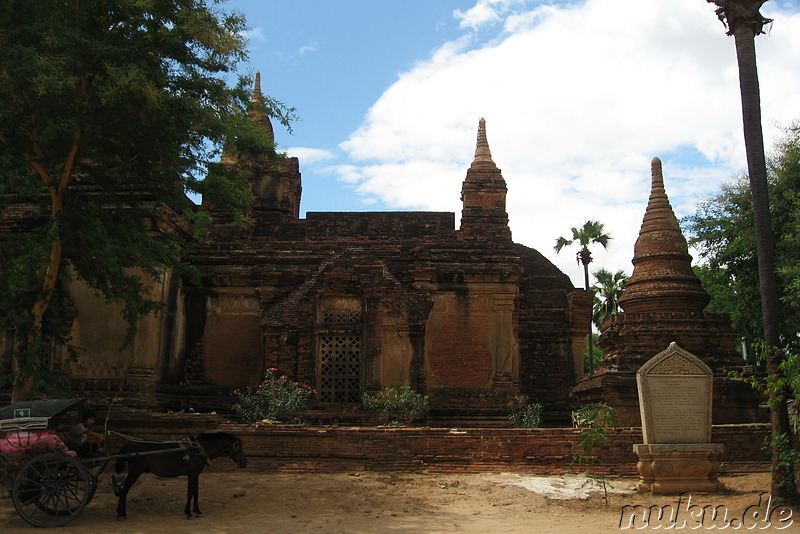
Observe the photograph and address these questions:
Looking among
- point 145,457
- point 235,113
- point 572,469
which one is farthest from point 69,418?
point 572,469

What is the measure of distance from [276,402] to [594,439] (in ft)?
19.6

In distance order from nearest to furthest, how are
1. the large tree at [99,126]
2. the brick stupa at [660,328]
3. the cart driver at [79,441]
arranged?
the cart driver at [79,441] < the large tree at [99,126] < the brick stupa at [660,328]

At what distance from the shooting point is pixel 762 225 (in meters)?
10.1

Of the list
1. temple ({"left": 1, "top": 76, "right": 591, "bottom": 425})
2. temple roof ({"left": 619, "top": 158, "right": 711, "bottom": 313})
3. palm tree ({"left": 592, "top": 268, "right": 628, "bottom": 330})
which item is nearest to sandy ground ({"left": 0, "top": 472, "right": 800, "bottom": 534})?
temple ({"left": 1, "top": 76, "right": 591, "bottom": 425})

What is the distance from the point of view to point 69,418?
1048 cm

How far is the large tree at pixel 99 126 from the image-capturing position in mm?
10539

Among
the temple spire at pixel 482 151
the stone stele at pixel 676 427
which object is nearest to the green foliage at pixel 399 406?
the stone stele at pixel 676 427

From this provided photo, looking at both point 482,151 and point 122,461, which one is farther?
point 482,151

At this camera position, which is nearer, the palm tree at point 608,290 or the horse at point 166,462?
the horse at point 166,462

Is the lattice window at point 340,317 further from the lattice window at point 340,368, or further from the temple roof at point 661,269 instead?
the temple roof at point 661,269

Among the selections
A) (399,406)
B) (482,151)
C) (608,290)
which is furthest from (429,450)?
(608,290)

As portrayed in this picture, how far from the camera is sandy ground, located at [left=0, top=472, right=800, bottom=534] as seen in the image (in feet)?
27.8

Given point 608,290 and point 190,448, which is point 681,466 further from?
point 608,290

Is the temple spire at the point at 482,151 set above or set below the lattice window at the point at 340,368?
above
